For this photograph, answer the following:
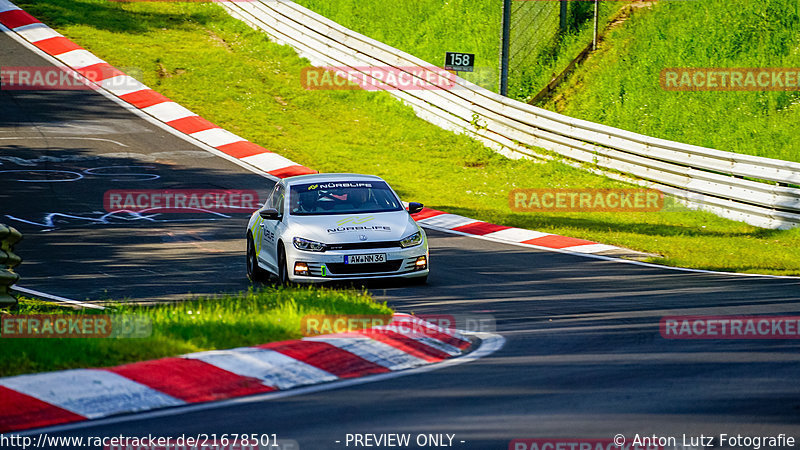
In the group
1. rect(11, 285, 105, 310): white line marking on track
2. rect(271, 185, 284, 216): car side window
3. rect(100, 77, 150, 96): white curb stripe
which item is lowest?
rect(11, 285, 105, 310): white line marking on track

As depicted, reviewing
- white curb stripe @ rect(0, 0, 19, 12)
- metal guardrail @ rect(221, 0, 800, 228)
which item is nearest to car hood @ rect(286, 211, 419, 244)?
metal guardrail @ rect(221, 0, 800, 228)

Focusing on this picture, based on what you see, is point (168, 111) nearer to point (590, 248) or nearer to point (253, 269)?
point (253, 269)

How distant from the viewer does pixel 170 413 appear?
6199 mm

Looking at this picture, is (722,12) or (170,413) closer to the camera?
(170,413)

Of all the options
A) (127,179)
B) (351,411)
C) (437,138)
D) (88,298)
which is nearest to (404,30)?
(437,138)

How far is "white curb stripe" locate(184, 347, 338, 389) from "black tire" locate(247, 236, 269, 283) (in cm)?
641

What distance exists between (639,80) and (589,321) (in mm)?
16282

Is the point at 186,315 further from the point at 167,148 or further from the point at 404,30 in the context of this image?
the point at 404,30

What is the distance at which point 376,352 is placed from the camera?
798 centimetres

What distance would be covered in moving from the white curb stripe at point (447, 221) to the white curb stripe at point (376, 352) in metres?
11.0

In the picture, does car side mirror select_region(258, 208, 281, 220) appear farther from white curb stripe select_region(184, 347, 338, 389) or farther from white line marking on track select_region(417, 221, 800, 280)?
white curb stripe select_region(184, 347, 338, 389)

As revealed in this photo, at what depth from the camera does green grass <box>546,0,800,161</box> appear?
859 inches

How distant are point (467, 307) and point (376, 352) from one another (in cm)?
315

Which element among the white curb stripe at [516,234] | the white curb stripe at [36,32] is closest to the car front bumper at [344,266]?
the white curb stripe at [516,234]
